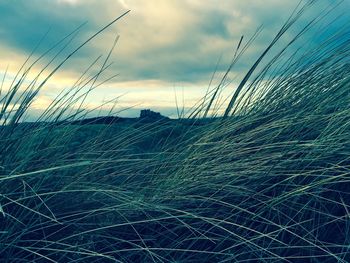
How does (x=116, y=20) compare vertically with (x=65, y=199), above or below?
above

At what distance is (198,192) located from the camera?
1.83 meters

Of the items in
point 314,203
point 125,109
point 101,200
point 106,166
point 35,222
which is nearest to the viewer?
point 35,222

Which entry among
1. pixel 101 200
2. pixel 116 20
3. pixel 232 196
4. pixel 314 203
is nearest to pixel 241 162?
pixel 232 196

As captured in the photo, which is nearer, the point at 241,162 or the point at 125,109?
the point at 241,162

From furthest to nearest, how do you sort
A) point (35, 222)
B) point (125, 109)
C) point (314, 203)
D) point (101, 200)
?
point (125, 109), point (314, 203), point (101, 200), point (35, 222)

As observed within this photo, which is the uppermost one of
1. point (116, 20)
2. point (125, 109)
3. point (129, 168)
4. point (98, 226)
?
point (116, 20)

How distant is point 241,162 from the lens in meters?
1.92

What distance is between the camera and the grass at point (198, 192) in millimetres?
1640

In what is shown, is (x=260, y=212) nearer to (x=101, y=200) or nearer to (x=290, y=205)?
(x=290, y=205)

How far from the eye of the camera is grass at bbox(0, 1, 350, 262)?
1640 millimetres

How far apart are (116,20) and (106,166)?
0.54 m

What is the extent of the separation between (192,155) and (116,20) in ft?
1.68

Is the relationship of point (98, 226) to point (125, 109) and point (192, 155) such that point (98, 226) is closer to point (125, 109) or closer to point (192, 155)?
point (192, 155)

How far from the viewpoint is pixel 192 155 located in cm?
197
